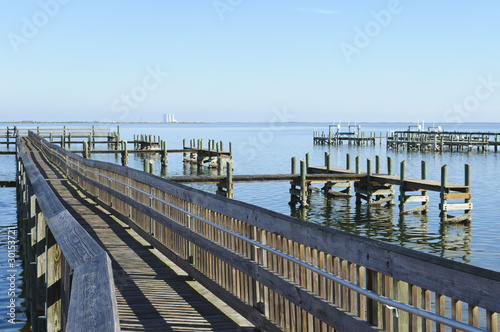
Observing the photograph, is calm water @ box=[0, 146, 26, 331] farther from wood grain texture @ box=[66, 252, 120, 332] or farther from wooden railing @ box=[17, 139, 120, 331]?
wood grain texture @ box=[66, 252, 120, 332]

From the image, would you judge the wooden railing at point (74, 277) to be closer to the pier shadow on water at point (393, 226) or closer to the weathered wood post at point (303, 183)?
the pier shadow on water at point (393, 226)

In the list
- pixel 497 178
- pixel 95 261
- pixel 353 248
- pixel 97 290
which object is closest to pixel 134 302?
pixel 353 248

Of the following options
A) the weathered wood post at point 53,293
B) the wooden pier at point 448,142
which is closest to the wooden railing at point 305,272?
the weathered wood post at point 53,293

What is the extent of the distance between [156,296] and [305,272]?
105 inches

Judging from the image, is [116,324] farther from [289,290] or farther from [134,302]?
[134,302]

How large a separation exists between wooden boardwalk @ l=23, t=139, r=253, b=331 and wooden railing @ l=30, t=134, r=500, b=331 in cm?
17

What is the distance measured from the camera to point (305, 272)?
16.9ft

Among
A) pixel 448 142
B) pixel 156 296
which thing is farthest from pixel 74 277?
pixel 448 142

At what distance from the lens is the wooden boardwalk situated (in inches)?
239

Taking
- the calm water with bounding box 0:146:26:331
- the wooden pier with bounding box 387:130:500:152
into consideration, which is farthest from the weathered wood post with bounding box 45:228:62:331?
the wooden pier with bounding box 387:130:500:152

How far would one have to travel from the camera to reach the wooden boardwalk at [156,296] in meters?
6.06

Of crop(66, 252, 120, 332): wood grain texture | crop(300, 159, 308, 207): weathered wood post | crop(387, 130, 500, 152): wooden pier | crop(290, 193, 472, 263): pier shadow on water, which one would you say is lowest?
crop(290, 193, 472, 263): pier shadow on water

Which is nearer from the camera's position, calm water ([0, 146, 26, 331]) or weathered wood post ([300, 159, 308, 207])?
calm water ([0, 146, 26, 331])

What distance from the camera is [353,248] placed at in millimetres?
4207
